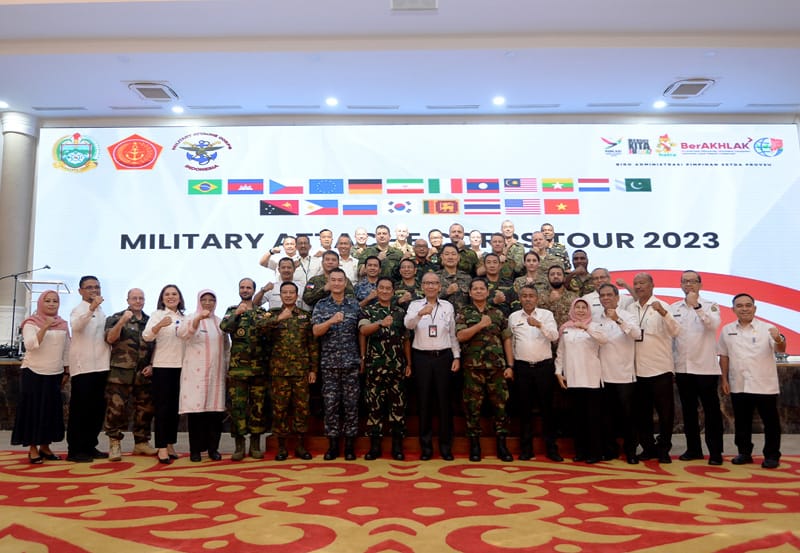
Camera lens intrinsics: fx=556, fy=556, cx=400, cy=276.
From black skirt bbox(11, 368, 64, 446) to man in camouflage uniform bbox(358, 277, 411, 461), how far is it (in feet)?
7.84

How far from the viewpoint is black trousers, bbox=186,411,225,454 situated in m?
4.24

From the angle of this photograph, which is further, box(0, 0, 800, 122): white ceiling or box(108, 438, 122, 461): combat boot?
box(0, 0, 800, 122): white ceiling

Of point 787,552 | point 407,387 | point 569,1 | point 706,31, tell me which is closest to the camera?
point 787,552

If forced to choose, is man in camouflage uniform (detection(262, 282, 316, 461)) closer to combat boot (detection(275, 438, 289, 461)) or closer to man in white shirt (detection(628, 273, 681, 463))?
combat boot (detection(275, 438, 289, 461))

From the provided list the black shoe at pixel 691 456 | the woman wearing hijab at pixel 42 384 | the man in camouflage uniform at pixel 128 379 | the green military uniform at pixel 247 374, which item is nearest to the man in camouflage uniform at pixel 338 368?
the green military uniform at pixel 247 374

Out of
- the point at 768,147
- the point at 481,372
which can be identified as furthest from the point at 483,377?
the point at 768,147

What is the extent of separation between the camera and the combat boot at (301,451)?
418cm

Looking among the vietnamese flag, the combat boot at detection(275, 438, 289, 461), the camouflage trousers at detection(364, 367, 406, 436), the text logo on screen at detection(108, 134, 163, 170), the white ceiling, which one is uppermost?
the white ceiling

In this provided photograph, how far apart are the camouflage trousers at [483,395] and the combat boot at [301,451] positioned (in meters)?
1.23

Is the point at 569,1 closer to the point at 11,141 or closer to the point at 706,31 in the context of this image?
the point at 706,31

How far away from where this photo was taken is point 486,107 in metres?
7.89

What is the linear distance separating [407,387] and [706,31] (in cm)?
547

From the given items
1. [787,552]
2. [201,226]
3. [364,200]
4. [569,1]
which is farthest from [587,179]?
[787,552]

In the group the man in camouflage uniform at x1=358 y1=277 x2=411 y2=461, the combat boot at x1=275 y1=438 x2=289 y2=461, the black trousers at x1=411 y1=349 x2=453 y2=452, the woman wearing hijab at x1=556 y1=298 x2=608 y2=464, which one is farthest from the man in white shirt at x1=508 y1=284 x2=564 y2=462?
the combat boot at x1=275 y1=438 x2=289 y2=461
